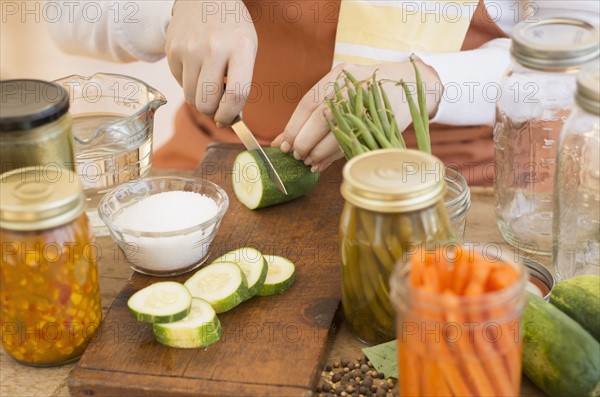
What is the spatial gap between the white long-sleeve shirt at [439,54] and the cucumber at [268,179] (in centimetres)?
36

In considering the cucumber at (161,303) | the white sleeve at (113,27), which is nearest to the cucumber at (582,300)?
the cucumber at (161,303)

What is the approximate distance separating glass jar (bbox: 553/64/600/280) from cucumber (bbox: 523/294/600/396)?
0.23 metres

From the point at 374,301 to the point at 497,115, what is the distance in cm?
44

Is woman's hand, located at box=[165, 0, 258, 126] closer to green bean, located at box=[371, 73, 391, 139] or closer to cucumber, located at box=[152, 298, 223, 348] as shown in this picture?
green bean, located at box=[371, 73, 391, 139]

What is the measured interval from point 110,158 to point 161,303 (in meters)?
0.38

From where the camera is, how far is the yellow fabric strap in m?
1.85

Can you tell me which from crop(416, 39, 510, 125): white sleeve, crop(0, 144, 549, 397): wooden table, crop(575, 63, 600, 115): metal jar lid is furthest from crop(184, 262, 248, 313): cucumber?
crop(416, 39, 510, 125): white sleeve

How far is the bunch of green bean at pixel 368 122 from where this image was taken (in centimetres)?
134

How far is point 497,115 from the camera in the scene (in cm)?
148

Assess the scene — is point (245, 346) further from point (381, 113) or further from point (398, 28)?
point (398, 28)

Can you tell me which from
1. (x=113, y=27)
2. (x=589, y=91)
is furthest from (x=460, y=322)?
(x=113, y=27)

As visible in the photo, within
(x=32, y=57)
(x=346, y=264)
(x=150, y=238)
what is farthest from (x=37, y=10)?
(x=346, y=264)

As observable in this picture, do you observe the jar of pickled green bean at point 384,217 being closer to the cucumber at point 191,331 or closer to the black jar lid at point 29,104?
the cucumber at point 191,331

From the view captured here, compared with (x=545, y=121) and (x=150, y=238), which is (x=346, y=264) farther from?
(x=545, y=121)
